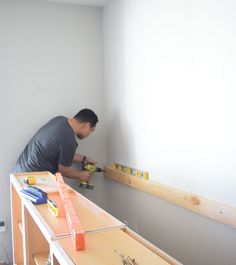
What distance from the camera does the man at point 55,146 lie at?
2.81m

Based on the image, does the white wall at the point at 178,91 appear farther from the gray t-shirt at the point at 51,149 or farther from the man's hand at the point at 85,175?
the gray t-shirt at the point at 51,149

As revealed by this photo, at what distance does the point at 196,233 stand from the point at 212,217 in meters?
0.24

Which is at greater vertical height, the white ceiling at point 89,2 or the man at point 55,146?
the white ceiling at point 89,2

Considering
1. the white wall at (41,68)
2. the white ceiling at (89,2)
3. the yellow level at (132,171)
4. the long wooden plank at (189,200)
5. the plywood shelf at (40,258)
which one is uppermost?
the white ceiling at (89,2)

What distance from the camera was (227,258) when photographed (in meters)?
1.79

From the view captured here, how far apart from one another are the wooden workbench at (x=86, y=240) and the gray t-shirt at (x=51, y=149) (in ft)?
2.61

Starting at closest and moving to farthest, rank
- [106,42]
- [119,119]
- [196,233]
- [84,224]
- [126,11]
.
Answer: [84,224], [196,233], [126,11], [119,119], [106,42]

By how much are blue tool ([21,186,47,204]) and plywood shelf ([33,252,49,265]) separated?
0.36 meters

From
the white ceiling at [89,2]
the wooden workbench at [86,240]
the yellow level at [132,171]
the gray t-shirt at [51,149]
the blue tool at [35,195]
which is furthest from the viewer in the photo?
the white ceiling at [89,2]

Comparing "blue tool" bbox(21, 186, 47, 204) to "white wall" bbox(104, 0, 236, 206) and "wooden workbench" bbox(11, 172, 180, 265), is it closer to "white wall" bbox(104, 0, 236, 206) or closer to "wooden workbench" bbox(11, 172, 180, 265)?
"wooden workbench" bbox(11, 172, 180, 265)

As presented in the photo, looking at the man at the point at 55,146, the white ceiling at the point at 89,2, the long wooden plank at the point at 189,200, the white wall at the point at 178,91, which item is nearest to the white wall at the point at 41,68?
the white ceiling at the point at 89,2

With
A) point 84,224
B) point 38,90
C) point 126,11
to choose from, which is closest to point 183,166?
point 84,224

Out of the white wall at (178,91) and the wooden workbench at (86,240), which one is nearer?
the wooden workbench at (86,240)

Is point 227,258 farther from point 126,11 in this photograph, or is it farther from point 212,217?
point 126,11
